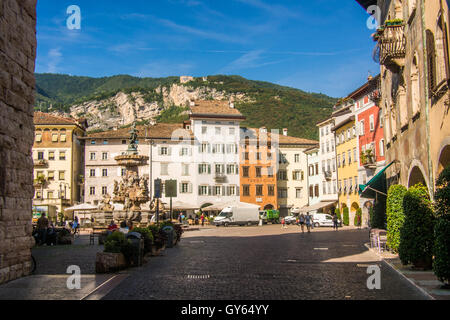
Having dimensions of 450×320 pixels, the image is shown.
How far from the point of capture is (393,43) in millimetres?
18109

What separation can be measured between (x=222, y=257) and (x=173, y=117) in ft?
379

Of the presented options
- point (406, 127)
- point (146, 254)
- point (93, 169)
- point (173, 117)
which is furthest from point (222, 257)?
point (173, 117)

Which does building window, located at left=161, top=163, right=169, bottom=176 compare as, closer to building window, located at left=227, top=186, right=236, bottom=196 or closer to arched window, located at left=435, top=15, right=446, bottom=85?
building window, located at left=227, top=186, right=236, bottom=196

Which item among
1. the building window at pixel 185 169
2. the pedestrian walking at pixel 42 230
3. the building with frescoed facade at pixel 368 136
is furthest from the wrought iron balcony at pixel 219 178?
the pedestrian walking at pixel 42 230

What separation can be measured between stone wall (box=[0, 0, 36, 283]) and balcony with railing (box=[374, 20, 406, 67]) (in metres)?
12.1

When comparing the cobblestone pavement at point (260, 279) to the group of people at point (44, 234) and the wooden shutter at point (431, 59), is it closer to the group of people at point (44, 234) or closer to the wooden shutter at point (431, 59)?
the wooden shutter at point (431, 59)

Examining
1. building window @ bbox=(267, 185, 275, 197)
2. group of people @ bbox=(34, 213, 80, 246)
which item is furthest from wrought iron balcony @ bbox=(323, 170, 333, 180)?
group of people @ bbox=(34, 213, 80, 246)

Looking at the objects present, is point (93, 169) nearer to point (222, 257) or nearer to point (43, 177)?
point (43, 177)

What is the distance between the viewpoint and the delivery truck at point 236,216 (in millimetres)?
61219

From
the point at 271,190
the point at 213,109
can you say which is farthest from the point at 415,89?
the point at 213,109

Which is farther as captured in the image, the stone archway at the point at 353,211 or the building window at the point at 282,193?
the building window at the point at 282,193

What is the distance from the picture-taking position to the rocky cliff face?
16775 cm

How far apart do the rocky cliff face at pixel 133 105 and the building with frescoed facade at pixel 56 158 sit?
9251 cm

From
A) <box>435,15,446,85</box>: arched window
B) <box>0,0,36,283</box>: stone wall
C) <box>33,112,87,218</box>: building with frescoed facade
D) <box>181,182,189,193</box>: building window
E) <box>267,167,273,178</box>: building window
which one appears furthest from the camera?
<box>267,167,273,178</box>: building window
